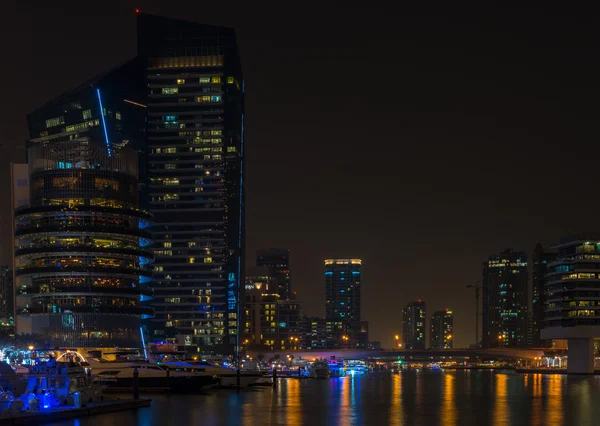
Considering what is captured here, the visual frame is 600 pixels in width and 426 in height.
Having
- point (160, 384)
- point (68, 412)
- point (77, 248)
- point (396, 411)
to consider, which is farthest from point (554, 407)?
point (77, 248)

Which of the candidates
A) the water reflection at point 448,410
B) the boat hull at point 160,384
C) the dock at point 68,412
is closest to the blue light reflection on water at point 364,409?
the water reflection at point 448,410

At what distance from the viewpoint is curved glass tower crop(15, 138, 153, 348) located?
18588cm

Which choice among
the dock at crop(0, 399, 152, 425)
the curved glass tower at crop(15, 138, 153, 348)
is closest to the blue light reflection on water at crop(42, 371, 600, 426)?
the dock at crop(0, 399, 152, 425)

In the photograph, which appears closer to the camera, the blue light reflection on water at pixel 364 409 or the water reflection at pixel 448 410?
the blue light reflection on water at pixel 364 409

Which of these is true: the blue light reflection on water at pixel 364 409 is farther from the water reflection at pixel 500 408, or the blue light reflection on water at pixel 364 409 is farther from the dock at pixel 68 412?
the dock at pixel 68 412

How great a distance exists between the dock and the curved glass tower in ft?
289

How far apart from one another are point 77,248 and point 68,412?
10457 cm

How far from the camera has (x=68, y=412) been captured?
276ft

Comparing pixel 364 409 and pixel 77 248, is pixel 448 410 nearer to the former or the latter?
pixel 364 409

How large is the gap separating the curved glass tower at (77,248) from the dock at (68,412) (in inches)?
3471

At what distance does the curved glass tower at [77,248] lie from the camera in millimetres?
185875

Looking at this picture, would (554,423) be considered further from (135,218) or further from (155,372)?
(135,218)

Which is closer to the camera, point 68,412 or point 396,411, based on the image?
point 68,412

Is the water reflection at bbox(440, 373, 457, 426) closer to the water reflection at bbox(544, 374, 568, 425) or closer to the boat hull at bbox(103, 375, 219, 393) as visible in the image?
the water reflection at bbox(544, 374, 568, 425)
